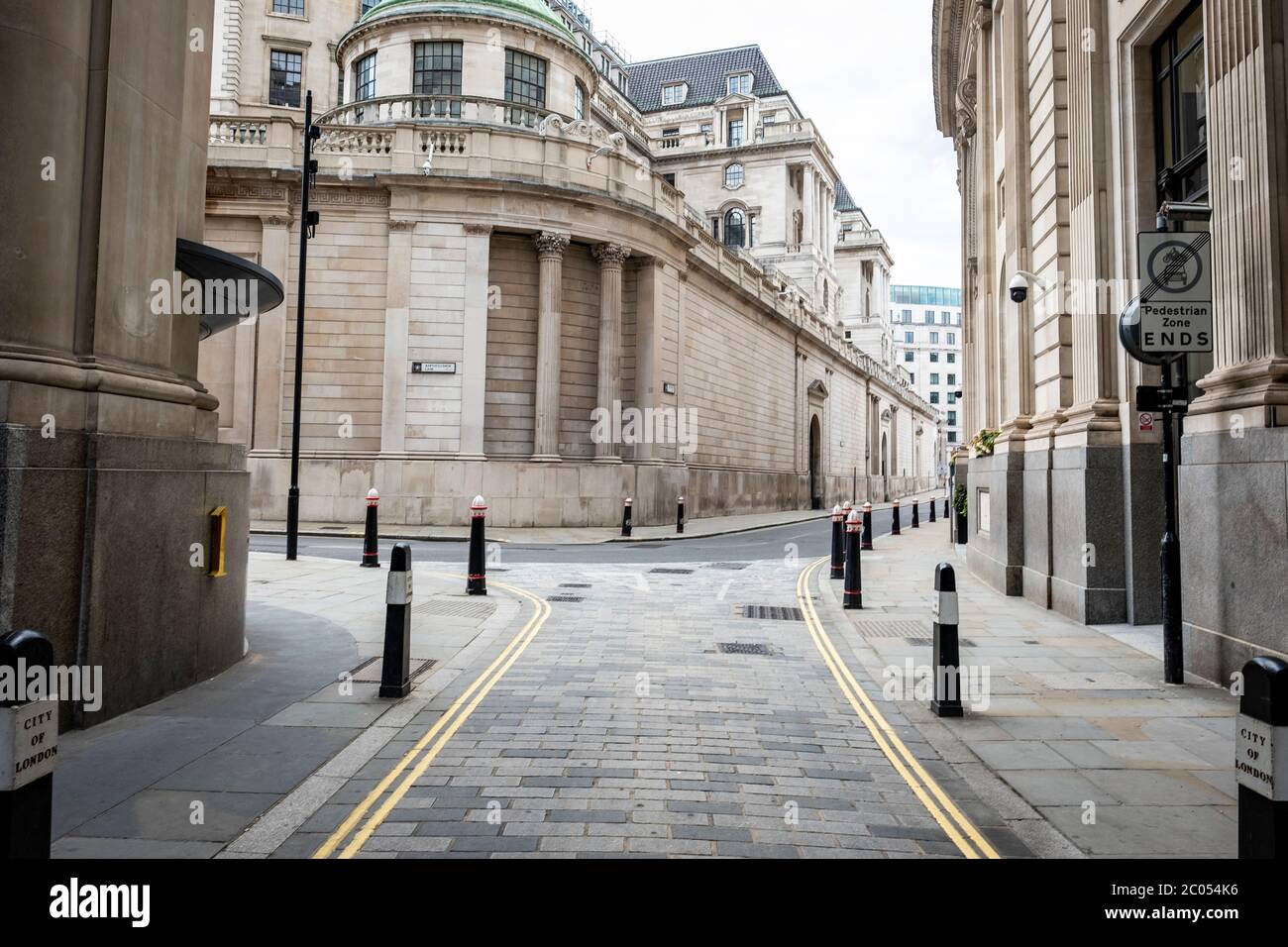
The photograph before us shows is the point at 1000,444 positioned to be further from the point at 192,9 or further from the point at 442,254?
the point at 442,254

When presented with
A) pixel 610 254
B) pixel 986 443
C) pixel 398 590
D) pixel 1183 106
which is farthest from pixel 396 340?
pixel 1183 106

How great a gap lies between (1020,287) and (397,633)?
10.2 meters

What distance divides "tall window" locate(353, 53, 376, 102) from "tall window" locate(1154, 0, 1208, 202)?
25.4 meters

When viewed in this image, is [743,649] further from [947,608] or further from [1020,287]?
[1020,287]

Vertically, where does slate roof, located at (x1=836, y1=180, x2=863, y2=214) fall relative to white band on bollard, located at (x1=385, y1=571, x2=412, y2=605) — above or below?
above

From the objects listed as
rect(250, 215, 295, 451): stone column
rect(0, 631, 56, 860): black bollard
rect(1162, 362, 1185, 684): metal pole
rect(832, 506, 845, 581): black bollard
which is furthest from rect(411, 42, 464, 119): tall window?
rect(0, 631, 56, 860): black bollard

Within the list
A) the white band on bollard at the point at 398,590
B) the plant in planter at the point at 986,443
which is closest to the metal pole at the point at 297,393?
the white band on bollard at the point at 398,590

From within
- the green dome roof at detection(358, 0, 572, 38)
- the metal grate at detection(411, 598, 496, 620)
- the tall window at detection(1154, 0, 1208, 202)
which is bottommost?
the metal grate at detection(411, 598, 496, 620)

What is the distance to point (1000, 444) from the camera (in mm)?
12953

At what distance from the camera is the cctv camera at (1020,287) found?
12031 mm

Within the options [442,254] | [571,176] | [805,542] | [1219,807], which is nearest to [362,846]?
[1219,807]

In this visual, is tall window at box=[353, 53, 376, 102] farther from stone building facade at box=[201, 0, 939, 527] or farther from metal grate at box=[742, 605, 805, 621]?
metal grate at box=[742, 605, 805, 621]

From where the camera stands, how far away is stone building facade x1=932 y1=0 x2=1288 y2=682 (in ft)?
21.5

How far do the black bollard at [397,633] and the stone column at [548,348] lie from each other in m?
18.3
